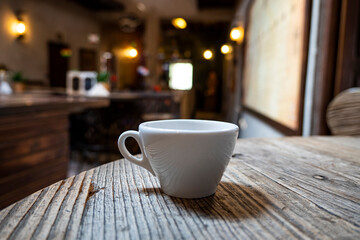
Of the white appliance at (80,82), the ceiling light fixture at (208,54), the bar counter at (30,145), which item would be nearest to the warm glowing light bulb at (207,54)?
the ceiling light fixture at (208,54)

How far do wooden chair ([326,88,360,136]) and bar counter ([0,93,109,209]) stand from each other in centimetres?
168

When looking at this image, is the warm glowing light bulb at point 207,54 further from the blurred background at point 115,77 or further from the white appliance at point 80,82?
the white appliance at point 80,82

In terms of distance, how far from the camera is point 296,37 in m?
2.52

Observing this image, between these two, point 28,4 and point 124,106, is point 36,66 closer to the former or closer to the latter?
point 28,4

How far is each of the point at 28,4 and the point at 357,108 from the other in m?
8.24

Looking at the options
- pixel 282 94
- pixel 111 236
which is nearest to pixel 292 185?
pixel 111 236

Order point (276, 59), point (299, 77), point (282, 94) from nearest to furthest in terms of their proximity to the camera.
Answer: point (299, 77)
point (282, 94)
point (276, 59)

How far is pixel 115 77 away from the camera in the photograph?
5.87 metres

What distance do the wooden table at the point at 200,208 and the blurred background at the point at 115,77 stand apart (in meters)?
0.52

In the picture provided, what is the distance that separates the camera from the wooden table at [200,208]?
0.34m

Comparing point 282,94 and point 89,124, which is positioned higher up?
point 282,94

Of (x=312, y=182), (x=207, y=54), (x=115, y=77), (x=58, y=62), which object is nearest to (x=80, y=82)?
(x=115, y=77)

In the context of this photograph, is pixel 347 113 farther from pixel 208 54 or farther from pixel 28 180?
pixel 208 54

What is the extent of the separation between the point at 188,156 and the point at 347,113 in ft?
3.54
